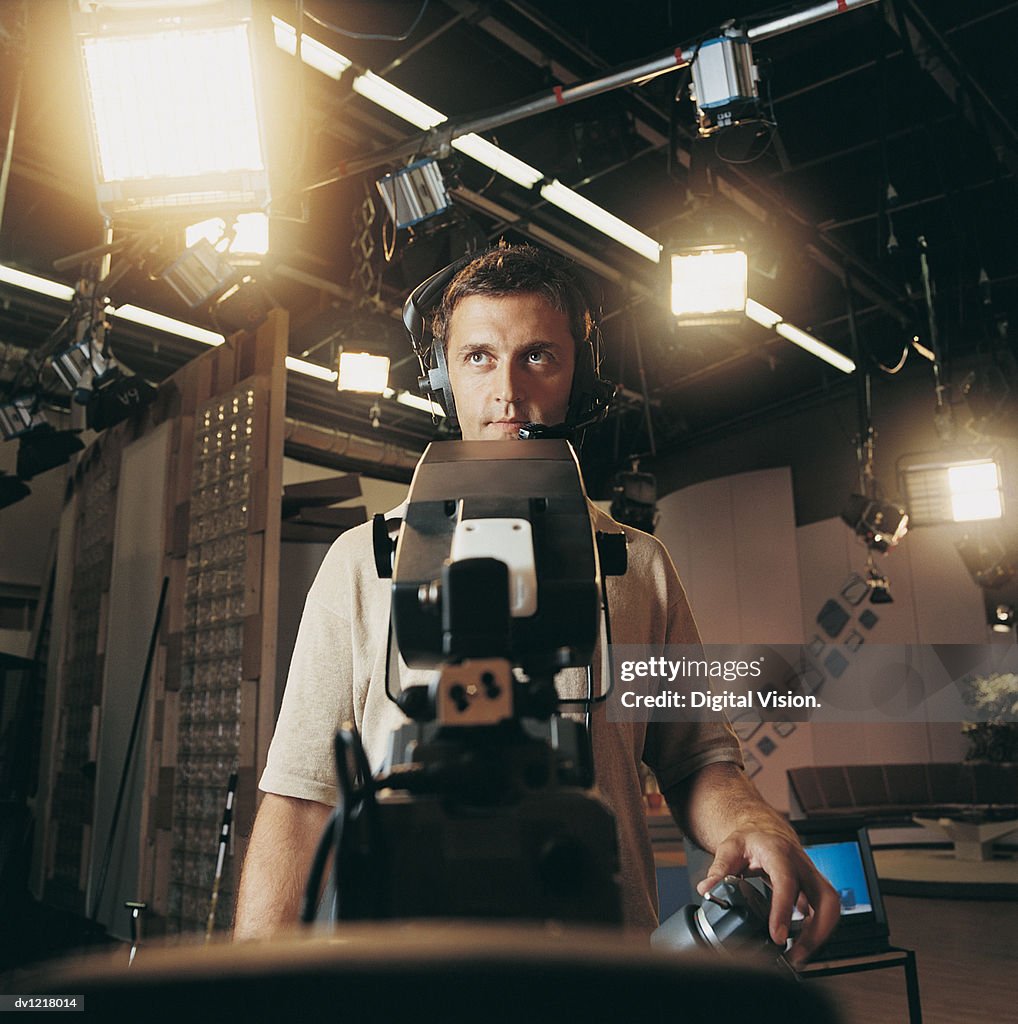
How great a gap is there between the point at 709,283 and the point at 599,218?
185cm

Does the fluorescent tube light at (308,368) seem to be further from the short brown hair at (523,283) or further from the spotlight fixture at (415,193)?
the short brown hair at (523,283)

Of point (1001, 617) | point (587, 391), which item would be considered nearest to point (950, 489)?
point (1001, 617)

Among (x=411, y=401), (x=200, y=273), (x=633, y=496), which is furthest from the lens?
(x=411, y=401)

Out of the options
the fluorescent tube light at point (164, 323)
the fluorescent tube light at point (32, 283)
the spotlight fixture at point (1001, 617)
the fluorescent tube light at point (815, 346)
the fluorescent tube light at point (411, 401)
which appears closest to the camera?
the fluorescent tube light at point (32, 283)

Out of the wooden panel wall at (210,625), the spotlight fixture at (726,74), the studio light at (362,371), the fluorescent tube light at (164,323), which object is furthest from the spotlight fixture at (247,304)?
the fluorescent tube light at (164,323)

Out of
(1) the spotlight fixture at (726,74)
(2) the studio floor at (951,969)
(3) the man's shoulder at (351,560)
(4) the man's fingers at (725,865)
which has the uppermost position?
(1) the spotlight fixture at (726,74)

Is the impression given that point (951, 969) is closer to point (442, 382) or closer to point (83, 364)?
point (442, 382)

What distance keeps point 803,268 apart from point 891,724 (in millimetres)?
5066

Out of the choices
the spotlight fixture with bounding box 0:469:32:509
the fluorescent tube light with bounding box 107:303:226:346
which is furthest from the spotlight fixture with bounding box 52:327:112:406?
the fluorescent tube light with bounding box 107:303:226:346

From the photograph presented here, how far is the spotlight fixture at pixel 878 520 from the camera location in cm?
673

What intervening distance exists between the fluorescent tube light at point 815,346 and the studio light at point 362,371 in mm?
3753

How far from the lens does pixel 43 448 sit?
5855 mm

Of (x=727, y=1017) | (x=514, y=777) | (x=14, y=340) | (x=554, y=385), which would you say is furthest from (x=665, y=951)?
(x=14, y=340)

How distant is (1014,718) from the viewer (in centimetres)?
839
